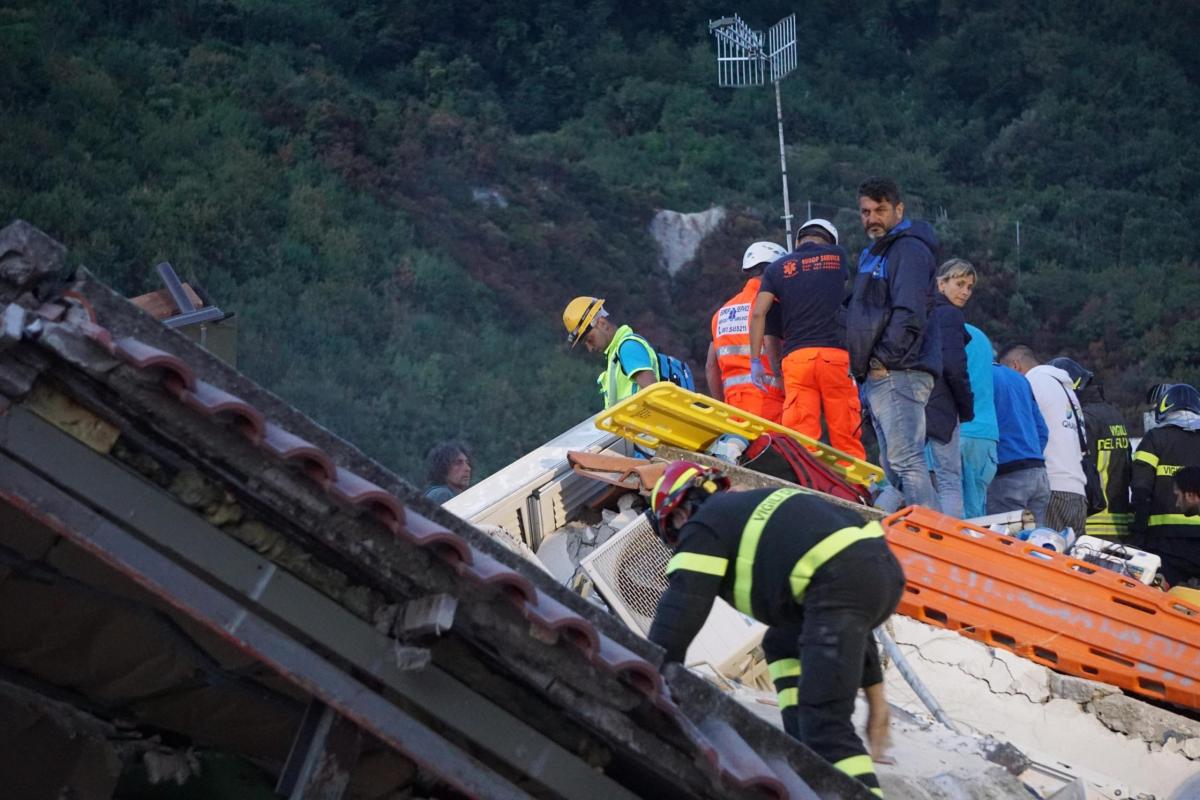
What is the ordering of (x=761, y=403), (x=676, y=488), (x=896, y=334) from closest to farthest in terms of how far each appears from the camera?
(x=676, y=488)
(x=896, y=334)
(x=761, y=403)

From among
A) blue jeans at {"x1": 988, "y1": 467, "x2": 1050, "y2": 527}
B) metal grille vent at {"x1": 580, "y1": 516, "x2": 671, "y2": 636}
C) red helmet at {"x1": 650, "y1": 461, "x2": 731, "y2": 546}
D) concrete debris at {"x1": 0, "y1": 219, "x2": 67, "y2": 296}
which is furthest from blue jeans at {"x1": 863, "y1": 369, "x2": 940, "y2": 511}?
concrete debris at {"x1": 0, "y1": 219, "x2": 67, "y2": 296}

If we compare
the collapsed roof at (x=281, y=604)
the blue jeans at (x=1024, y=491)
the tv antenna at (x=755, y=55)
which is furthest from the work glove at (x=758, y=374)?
the tv antenna at (x=755, y=55)

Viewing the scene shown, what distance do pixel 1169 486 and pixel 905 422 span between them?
2.12m

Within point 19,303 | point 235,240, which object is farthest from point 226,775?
point 235,240

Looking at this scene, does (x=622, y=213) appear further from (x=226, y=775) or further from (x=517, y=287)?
(x=226, y=775)

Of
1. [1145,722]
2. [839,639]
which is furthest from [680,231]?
[839,639]

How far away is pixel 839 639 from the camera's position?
14.7ft

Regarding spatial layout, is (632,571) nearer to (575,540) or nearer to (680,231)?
(575,540)

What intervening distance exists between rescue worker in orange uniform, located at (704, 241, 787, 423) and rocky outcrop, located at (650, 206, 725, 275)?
20.4 meters

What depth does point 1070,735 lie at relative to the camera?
6.85 metres

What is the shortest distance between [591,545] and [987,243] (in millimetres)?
23833

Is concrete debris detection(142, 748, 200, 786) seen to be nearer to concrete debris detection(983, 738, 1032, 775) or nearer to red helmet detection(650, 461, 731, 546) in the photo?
red helmet detection(650, 461, 731, 546)

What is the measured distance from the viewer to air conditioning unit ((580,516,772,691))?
673 cm

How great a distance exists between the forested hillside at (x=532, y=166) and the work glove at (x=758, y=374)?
12.5 meters
